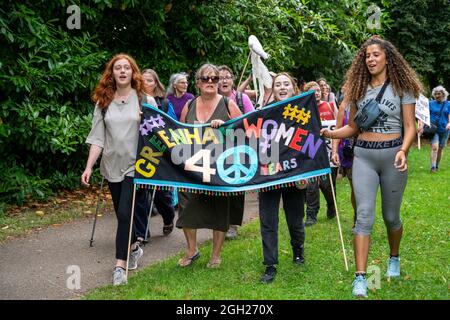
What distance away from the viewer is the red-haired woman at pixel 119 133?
551 cm

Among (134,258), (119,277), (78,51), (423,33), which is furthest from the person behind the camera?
(423,33)

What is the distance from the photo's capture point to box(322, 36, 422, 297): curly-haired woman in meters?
4.78

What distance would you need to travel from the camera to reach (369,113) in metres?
4.78

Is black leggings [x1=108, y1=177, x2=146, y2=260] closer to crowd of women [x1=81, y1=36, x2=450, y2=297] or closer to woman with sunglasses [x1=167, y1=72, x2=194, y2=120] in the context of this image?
crowd of women [x1=81, y1=36, x2=450, y2=297]

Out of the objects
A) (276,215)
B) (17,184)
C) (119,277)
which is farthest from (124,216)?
(17,184)

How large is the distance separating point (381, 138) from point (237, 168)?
145cm

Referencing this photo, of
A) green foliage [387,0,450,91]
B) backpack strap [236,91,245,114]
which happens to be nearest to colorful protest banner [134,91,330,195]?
backpack strap [236,91,245,114]

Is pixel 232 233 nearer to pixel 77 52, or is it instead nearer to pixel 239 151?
pixel 239 151

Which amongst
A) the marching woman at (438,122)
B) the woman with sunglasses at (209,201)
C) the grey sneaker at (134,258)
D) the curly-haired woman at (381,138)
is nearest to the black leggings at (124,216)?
the grey sneaker at (134,258)

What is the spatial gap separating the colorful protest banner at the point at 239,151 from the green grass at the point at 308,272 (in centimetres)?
87

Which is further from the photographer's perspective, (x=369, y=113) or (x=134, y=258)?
(x=134, y=258)

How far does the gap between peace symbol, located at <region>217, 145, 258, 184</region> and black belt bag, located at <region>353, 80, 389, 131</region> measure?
3.80 ft

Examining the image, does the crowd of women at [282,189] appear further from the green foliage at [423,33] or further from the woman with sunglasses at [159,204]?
the green foliage at [423,33]

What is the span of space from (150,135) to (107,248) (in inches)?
74.4
